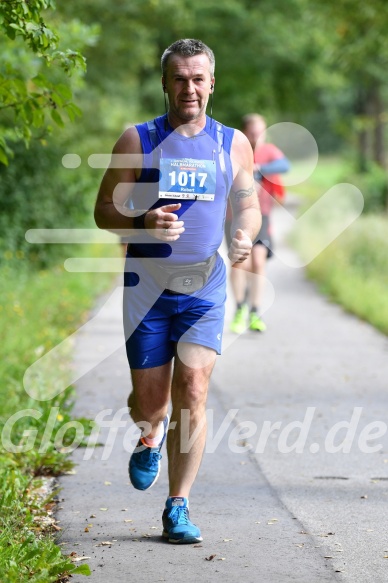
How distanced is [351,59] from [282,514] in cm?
1223

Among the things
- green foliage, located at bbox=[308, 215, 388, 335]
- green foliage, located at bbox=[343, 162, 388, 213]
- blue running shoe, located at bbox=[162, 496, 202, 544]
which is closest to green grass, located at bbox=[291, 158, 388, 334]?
green foliage, located at bbox=[308, 215, 388, 335]

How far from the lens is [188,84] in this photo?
479 cm

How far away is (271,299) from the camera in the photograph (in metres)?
14.5

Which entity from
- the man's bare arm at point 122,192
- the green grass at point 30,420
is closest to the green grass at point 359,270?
the green grass at point 30,420

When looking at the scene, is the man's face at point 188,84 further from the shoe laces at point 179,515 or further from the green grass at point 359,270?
the green grass at point 359,270

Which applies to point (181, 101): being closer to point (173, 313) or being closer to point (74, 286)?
point (173, 313)

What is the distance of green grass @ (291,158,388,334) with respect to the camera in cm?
1285

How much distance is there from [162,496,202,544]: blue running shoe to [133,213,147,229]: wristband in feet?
3.94

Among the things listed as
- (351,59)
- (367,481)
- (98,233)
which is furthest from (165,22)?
(367,481)

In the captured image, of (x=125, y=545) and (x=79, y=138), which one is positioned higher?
(x=79, y=138)

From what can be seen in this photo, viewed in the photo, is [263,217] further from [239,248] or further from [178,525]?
[178,525]

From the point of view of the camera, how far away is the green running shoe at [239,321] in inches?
441

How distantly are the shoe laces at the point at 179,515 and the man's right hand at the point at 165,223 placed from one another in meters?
1.19

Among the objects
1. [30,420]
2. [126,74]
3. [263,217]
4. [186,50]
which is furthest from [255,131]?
[126,74]
